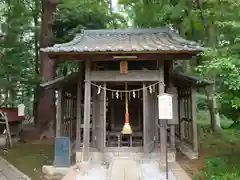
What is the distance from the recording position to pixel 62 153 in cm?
873

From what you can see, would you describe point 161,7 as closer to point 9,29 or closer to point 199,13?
point 199,13

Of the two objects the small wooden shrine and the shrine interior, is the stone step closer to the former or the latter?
the small wooden shrine

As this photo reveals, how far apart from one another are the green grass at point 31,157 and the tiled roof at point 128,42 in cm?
424

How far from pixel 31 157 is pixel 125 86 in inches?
192

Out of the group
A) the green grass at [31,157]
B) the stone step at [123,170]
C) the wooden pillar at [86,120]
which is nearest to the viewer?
the stone step at [123,170]

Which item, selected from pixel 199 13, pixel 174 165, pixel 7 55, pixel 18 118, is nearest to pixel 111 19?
pixel 199 13

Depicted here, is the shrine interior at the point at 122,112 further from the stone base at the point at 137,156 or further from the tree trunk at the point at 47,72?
the tree trunk at the point at 47,72

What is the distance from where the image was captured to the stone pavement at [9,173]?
26.6 ft

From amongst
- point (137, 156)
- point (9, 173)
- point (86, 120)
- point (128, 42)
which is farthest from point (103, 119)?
point (9, 173)

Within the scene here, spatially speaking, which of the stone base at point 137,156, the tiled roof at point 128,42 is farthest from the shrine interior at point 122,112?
the tiled roof at point 128,42

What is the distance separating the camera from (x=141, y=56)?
834 centimetres

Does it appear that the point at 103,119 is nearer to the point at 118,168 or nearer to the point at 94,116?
the point at 94,116

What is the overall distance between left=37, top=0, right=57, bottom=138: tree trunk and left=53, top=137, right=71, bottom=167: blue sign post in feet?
17.9

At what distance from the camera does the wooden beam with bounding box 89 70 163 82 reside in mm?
8461
